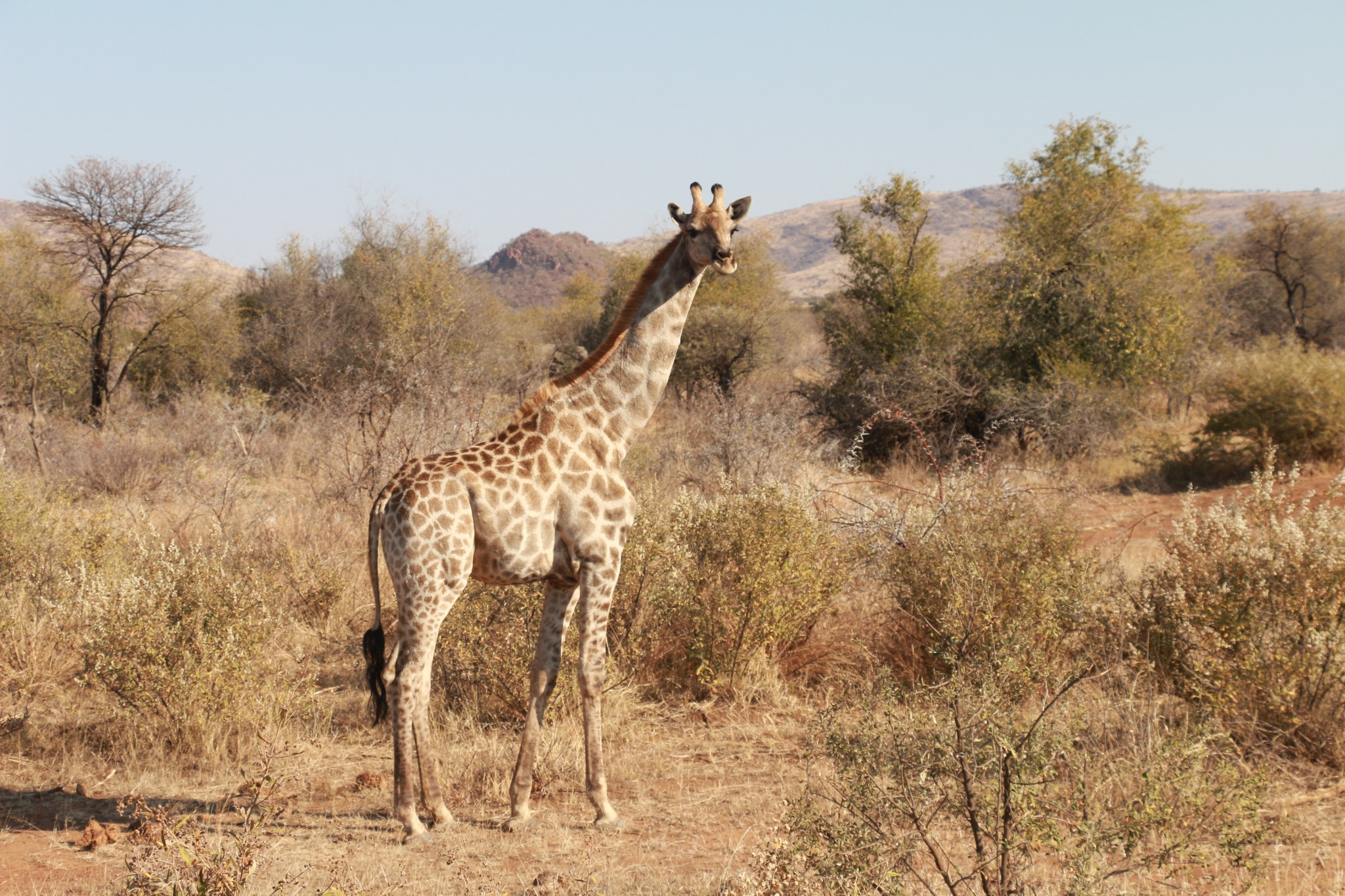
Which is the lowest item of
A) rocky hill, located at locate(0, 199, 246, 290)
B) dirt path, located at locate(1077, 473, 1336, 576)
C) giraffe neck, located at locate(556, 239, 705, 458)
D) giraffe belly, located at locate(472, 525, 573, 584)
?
dirt path, located at locate(1077, 473, 1336, 576)

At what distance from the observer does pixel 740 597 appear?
6.72 m

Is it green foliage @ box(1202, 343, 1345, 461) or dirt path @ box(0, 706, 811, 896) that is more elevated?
green foliage @ box(1202, 343, 1345, 461)

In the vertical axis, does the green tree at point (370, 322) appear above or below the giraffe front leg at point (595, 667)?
above

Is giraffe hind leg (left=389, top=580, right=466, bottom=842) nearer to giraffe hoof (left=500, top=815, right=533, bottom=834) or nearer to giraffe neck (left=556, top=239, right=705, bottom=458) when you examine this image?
giraffe hoof (left=500, top=815, right=533, bottom=834)

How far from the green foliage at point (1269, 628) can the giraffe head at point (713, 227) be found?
333 cm

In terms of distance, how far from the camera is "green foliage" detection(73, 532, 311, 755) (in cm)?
571

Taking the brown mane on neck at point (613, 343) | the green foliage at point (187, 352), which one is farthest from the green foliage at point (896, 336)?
the green foliage at point (187, 352)

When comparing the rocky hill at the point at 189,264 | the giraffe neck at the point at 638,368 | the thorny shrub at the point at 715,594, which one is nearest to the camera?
the giraffe neck at the point at 638,368

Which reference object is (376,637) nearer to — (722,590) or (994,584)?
(722,590)

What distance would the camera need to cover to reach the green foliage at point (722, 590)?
6699mm

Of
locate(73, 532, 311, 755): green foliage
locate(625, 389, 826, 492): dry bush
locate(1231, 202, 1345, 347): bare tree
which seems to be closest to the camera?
locate(73, 532, 311, 755): green foliage

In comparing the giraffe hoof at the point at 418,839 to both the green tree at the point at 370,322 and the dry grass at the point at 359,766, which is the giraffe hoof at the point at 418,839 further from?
the green tree at the point at 370,322

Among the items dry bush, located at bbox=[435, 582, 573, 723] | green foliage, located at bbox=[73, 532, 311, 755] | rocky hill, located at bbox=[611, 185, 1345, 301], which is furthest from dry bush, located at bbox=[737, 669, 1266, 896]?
rocky hill, located at bbox=[611, 185, 1345, 301]

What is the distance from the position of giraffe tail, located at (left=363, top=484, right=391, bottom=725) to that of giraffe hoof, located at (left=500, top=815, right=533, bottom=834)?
829mm
